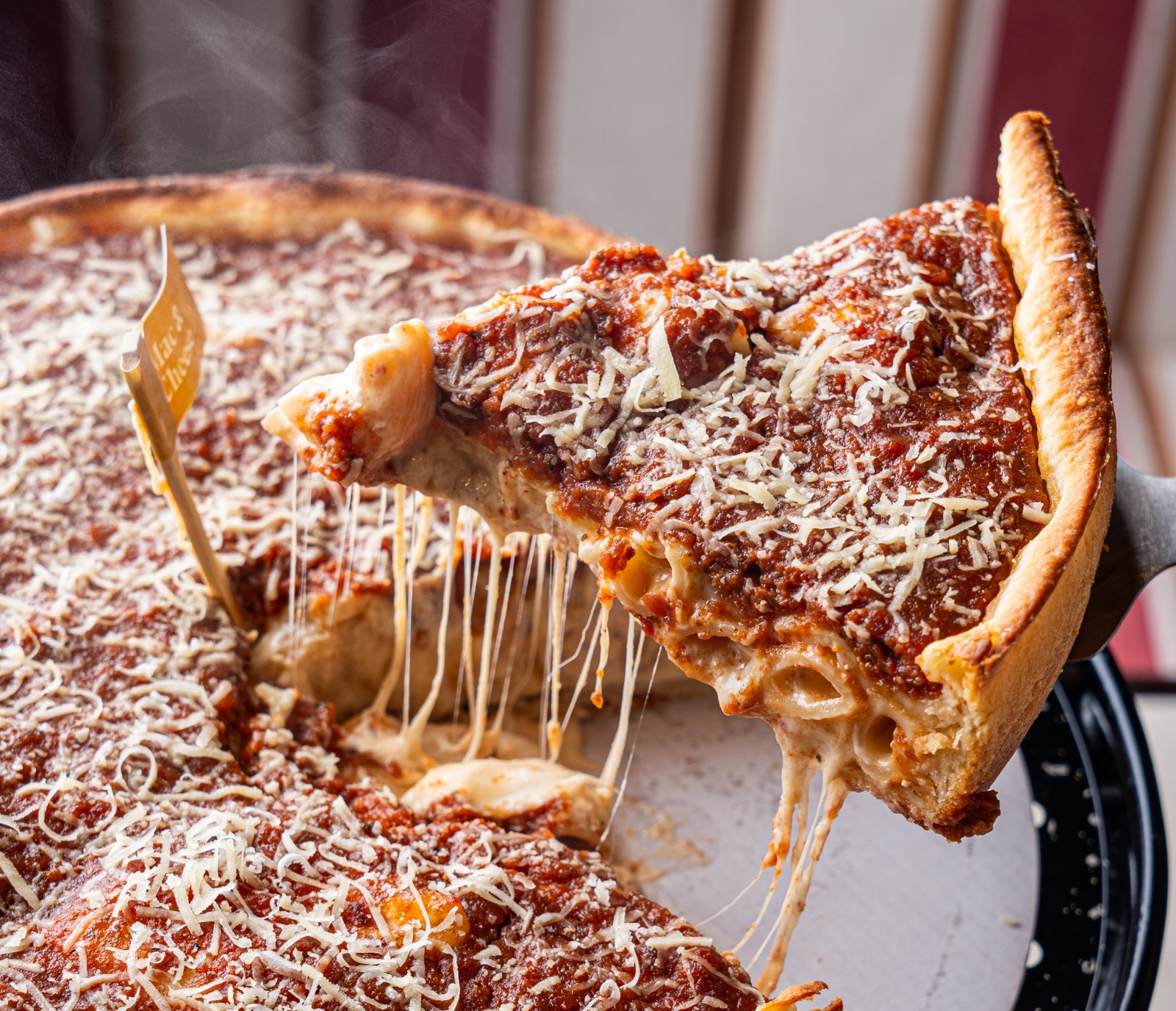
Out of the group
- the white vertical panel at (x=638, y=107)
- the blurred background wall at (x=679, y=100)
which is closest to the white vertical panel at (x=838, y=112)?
the blurred background wall at (x=679, y=100)

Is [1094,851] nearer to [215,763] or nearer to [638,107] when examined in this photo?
[215,763]

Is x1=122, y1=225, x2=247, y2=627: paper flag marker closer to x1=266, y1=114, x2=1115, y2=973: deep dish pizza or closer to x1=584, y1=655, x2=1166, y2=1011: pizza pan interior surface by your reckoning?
x1=266, y1=114, x2=1115, y2=973: deep dish pizza

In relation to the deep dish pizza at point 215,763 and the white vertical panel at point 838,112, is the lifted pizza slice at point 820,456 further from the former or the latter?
the white vertical panel at point 838,112

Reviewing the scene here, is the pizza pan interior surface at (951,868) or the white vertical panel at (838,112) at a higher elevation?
the white vertical panel at (838,112)

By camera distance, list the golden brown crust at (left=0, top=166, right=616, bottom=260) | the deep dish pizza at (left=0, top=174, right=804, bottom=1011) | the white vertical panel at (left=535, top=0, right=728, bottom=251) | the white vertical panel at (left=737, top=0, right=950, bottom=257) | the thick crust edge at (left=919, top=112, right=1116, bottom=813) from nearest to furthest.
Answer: the thick crust edge at (left=919, top=112, right=1116, bottom=813)
the deep dish pizza at (left=0, top=174, right=804, bottom=1011)
the golden brown crust at (left=0, top=166, right=616, bottom=260)
the white vertical panel at (left=737, top=0, right=950, bottom=257)
the white vertical panel at (left=535, top=0, right=728, bottom=251)

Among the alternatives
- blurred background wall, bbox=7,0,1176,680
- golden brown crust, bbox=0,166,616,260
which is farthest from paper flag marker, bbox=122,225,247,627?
blurred background wall, bbox=7,0,1176,680

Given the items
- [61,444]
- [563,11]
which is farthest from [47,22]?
[61,444]

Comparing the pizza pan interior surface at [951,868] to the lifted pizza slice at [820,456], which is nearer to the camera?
the lifted pizza slice at [820,456]

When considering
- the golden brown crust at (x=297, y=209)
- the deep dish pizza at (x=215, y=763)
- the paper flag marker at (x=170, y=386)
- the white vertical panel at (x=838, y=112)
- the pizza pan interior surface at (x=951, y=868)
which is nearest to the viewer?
the deep dish pizza at (x=215, y=763)
